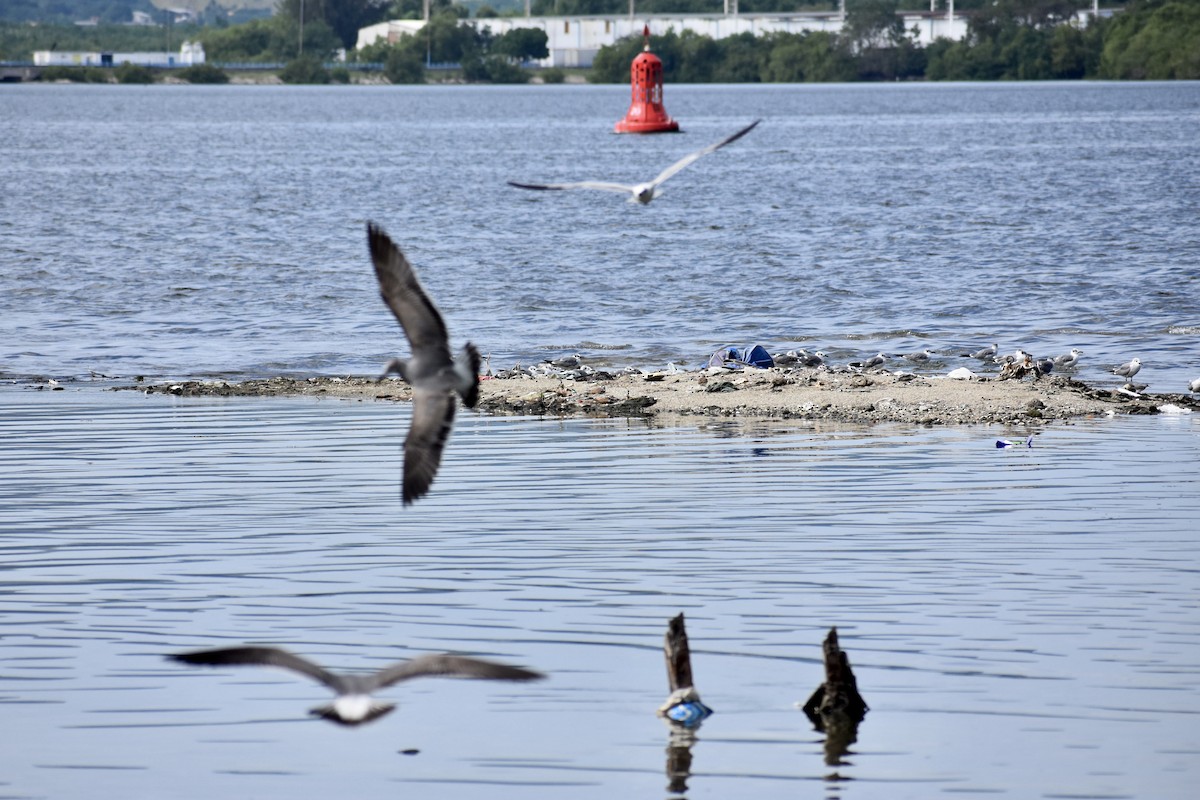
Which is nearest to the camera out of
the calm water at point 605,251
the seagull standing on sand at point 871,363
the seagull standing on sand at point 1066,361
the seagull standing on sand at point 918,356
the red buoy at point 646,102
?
the seagull standing on sand at point 871,363

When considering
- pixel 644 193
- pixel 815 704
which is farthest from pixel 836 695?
pixel 644 193

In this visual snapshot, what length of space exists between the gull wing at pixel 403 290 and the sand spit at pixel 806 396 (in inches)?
403

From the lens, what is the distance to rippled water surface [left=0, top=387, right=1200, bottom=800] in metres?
10.4

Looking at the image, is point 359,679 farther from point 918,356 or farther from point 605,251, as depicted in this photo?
point 605,251

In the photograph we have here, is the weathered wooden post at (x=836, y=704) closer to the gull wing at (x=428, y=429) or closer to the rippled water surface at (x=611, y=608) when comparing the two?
the rippled water surface at (x=611, y=608)

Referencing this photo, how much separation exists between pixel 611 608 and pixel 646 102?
6751 centimetres

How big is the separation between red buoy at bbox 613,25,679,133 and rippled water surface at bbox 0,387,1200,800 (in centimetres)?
5683

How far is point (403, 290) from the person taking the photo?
1041 cm

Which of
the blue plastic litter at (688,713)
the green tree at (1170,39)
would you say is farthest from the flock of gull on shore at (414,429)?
the green tree at (1170,39)

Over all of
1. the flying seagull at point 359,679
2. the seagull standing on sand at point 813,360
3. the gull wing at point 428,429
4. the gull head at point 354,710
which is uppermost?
the gull wing at point 428,429

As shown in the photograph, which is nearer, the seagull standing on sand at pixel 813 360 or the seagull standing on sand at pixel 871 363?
the seagull standing on sand at pixel 813 360

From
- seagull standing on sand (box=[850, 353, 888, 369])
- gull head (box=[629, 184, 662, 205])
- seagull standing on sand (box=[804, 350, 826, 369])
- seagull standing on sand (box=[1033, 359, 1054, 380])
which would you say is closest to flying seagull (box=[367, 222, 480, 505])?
gull head (box=[629, 184, 662, 205])

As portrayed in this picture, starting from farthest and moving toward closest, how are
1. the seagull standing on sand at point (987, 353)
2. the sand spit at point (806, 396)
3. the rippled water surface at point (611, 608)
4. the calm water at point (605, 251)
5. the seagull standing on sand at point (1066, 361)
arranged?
the calm water at point (605, 251), the seagull standing on sand at point (987, 353), the seagull standing on sand at point (1066, 361), the sand spit at point (806, 396), the rippled water surface at point (611, 608)

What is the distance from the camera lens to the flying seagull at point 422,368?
10.4 meters
